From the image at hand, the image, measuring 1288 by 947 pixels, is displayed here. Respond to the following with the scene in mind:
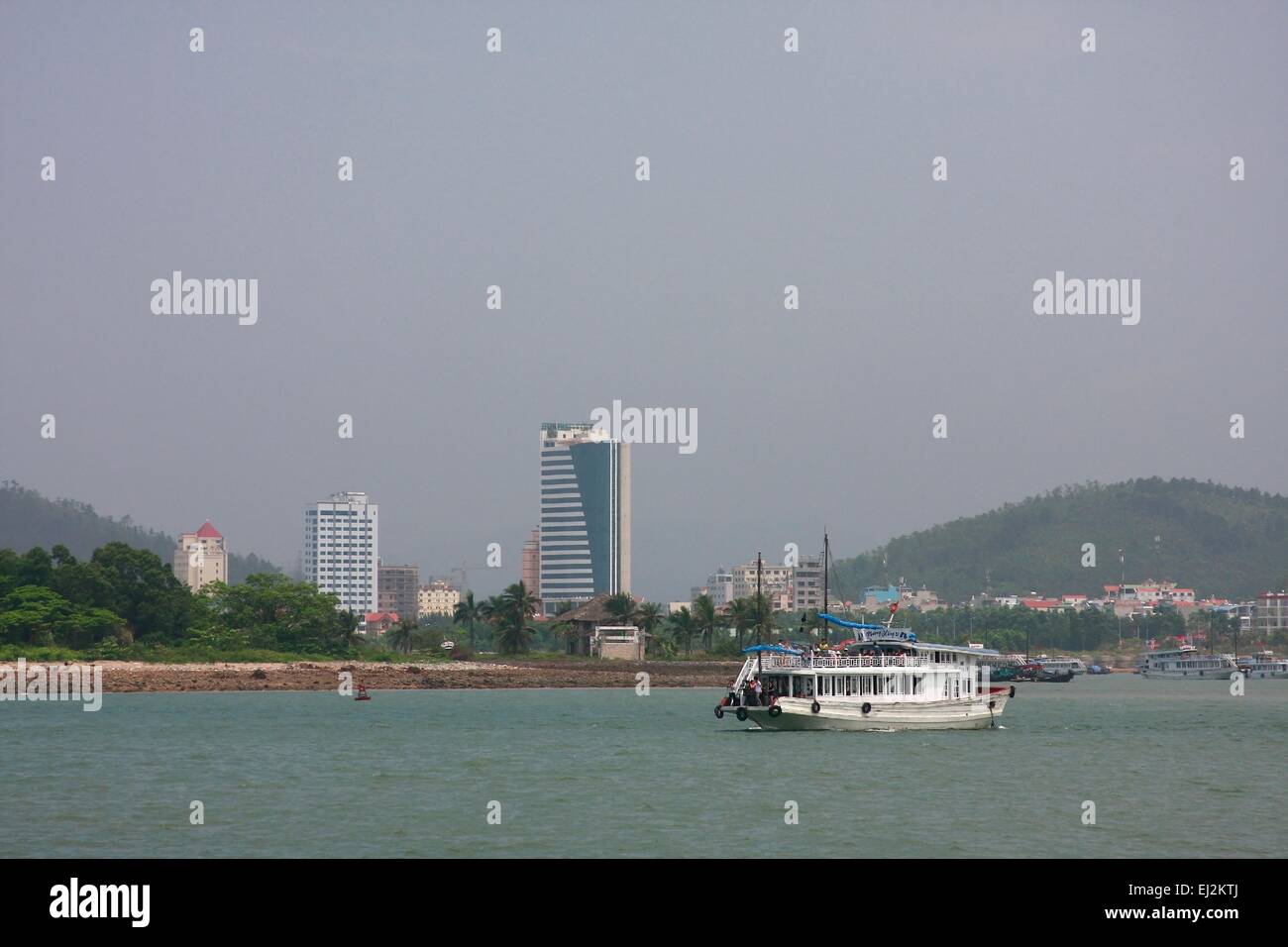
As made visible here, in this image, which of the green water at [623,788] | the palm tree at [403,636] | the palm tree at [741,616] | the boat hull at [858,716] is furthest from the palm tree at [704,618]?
the boat hull at [858,716]

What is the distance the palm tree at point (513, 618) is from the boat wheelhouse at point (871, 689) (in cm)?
8840

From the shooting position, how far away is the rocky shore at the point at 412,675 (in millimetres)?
118438

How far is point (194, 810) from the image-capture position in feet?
134

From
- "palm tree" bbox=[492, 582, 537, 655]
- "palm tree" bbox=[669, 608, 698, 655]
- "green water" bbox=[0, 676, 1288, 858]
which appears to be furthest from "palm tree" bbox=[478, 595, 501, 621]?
"green water" bbox=[0, 676, 1288, 858]

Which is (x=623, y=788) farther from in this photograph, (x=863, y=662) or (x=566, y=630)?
(x=566, y=630)

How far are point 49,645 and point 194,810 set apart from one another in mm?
85508

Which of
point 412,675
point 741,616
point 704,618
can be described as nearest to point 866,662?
point 412,675

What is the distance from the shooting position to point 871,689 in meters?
70.8

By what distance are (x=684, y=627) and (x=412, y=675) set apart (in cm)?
4247

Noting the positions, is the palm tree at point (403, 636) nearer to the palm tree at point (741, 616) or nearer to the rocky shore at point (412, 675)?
the rocky shore at point (412, 675)
